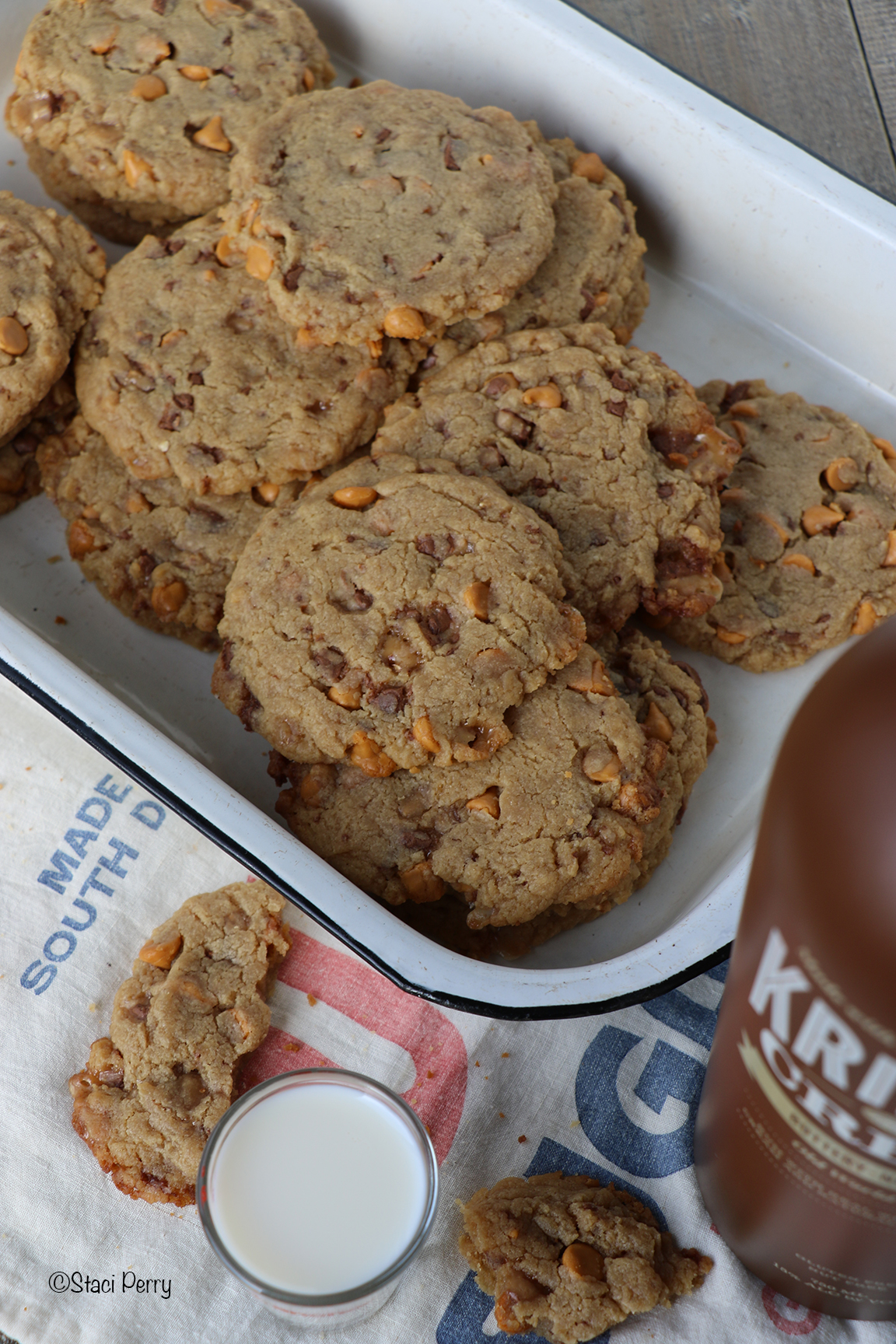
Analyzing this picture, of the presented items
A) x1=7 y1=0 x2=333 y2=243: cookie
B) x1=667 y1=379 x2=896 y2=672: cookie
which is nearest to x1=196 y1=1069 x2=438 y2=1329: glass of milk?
x1=667 y1=379 x2=896 y2=672: cookie

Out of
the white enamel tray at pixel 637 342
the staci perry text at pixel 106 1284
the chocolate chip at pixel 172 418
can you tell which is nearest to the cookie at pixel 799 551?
the white enamel tray at pixel 637 342

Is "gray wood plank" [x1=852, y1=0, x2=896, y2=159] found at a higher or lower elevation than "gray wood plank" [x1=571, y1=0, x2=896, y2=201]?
higher

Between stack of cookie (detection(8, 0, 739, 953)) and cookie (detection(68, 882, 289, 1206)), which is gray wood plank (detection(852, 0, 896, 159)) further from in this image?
cookie (detection(68, 882, 289, 1206))

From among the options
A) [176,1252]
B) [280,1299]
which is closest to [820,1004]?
[280,1299]

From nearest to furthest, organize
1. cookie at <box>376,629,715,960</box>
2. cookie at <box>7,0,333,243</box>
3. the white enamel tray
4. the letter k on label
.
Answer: the letter k on label, the white enamel tray, cookie at <box>376,629,715,960</box>, cookie at <box>7,0,333,243</box>

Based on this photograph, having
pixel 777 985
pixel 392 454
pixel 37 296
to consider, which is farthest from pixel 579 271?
pixel 777 985

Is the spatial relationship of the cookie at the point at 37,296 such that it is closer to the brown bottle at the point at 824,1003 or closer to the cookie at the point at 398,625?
the cookie at the point at 398,625

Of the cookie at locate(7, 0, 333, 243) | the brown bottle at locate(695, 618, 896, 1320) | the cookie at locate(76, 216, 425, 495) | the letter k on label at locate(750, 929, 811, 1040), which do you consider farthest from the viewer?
the cookie at locate(7, 0, 333, 243)

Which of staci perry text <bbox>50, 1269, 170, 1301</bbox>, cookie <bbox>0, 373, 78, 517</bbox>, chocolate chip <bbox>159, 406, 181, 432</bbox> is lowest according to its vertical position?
staci perry text <bbox>50, 1269, 170, 1301</bbox>
